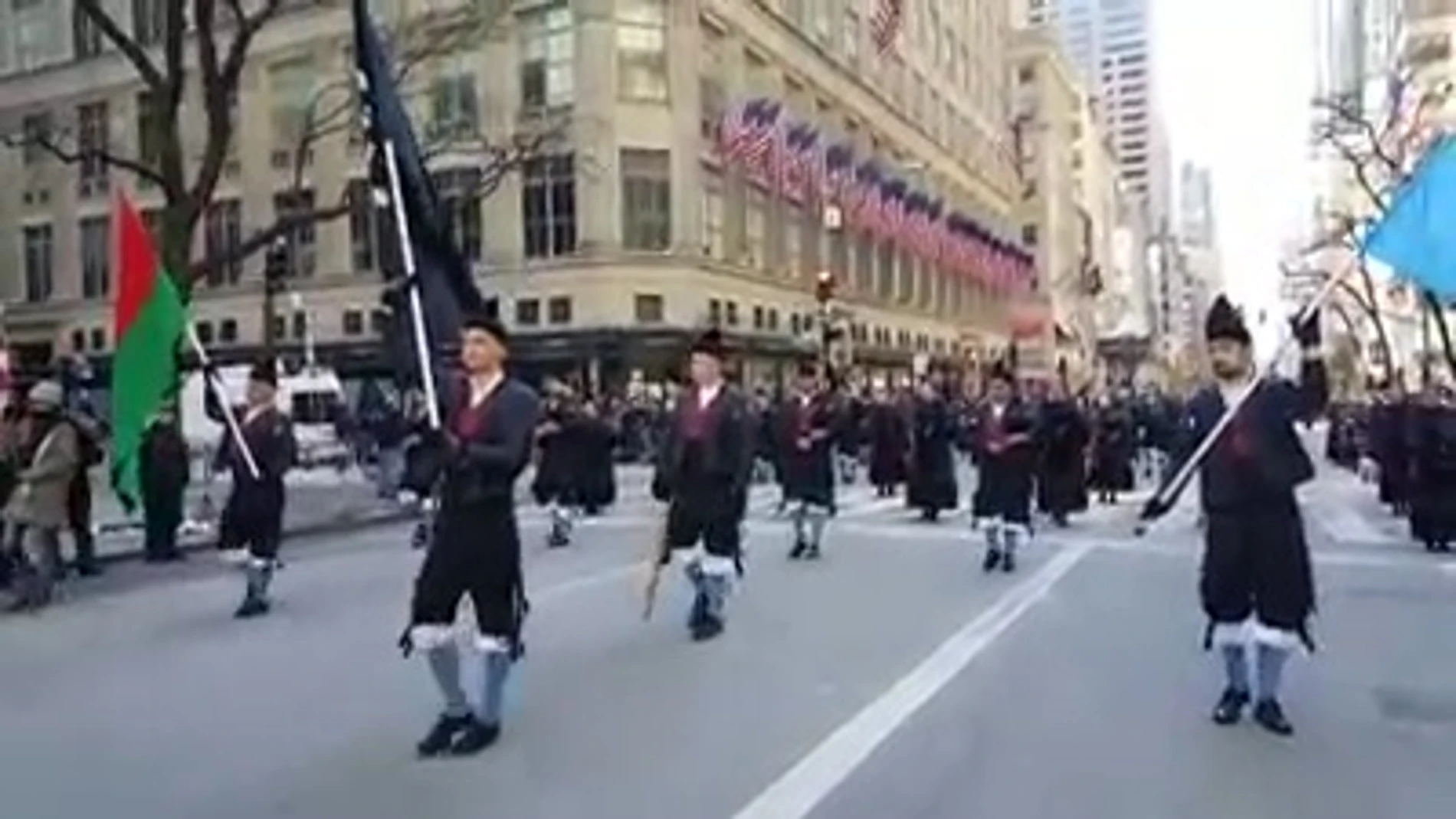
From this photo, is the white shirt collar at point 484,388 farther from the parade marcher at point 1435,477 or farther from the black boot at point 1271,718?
the parade marcher at point 1435,477

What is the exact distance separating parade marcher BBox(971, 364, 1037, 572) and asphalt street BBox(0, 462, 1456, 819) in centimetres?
90

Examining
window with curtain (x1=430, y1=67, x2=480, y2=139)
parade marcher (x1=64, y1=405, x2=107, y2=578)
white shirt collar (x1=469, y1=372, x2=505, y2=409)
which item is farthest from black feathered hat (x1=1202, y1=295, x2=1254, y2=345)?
window with curtain (x1=430, y1=67, x2=480, y2=139)

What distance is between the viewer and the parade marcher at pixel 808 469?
1894cm

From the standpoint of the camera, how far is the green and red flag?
1648cm

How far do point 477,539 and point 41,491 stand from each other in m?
7.59

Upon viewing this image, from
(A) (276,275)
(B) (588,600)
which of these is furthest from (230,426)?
(A) (276,275)

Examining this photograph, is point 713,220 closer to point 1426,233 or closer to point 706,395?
point 706,395

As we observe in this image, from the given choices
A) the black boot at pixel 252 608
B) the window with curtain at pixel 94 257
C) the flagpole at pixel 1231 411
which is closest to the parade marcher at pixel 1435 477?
the flagpole at pixel 1231 411

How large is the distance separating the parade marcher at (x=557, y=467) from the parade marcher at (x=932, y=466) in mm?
4993

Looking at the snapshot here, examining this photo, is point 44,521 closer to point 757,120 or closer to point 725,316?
point 757,120

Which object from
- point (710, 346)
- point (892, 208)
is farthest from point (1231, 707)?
point (892, 208)

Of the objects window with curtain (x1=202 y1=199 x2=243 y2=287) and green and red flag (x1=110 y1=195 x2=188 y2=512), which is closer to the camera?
green and red flag (x1=110 y1=195 x2=188 y2=512)

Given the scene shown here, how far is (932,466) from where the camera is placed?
25.0 meters

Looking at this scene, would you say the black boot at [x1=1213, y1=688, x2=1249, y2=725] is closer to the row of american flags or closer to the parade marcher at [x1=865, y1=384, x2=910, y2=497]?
the parade marcher at [x1=865, y1=384, x2=910, y2=497]
